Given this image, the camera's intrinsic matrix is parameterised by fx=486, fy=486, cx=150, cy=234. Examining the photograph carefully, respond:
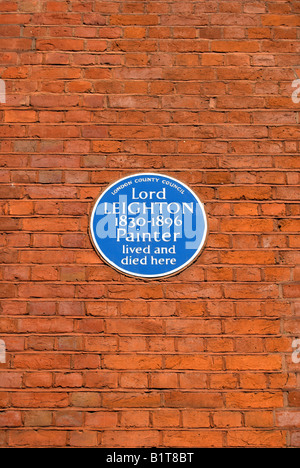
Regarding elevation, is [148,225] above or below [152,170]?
below

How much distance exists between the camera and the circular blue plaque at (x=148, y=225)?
8.13 ft

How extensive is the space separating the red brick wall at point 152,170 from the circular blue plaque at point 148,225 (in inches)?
2.2

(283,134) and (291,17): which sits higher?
(291,17)

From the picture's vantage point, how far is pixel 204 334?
95.8 inches

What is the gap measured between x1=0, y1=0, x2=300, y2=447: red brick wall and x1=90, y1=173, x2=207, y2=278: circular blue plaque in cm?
5

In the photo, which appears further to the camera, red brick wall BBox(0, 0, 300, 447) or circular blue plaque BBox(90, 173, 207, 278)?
circular blue plaque BBox(90, 173, 207, 278)

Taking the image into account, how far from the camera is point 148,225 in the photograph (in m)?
2.52

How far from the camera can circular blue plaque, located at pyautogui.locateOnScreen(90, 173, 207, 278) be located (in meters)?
2.48

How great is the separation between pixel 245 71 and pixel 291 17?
0.43m

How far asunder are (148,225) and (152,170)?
300 millimetres
